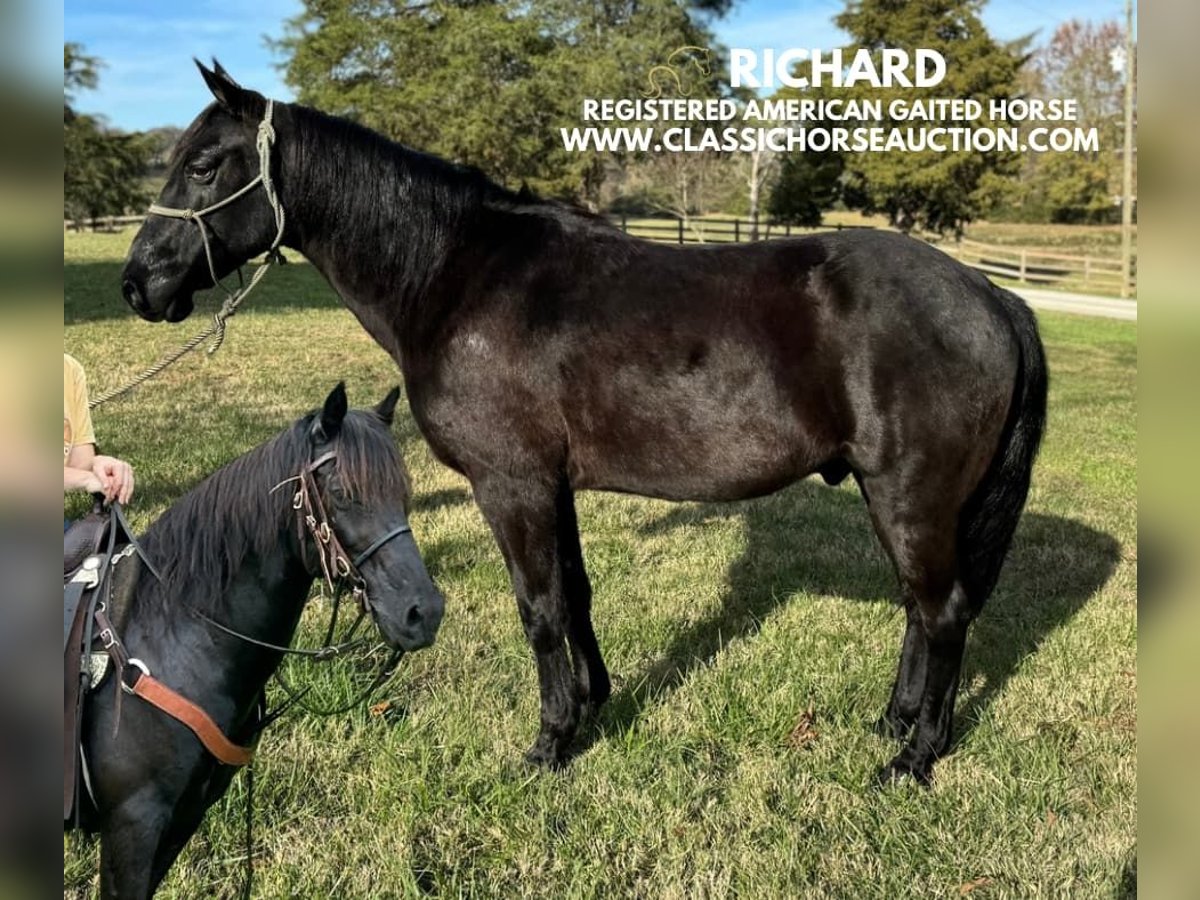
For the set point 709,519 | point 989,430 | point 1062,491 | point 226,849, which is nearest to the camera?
point 226,849

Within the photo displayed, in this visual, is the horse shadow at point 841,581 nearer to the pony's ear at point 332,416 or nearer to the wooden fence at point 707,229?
the pony's ear at point 332,416

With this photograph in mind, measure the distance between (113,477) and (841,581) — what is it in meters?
3.85

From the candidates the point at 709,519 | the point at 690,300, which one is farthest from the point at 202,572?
the point at 709,519

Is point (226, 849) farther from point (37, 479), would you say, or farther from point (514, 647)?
point (37, 479)

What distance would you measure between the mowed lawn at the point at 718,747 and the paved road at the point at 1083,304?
16.6m

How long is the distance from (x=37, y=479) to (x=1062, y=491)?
298 inches

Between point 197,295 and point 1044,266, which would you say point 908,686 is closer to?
point 197,295

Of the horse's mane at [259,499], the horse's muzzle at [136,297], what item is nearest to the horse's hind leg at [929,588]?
the horse's mane at [259,499]

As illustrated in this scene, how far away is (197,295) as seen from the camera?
18.1 m

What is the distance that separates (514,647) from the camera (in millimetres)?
4098

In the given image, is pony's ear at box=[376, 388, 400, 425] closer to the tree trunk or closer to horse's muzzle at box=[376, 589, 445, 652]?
horse's muzzle at box=[376, 589, 445, 652]

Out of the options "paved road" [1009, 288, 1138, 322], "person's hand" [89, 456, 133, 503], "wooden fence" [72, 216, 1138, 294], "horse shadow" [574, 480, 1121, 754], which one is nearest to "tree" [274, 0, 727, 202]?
"wooden fence" [72, 216, 1138, 294]

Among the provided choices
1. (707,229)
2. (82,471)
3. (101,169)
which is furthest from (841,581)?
(101,169)

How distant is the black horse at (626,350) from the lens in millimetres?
3172
